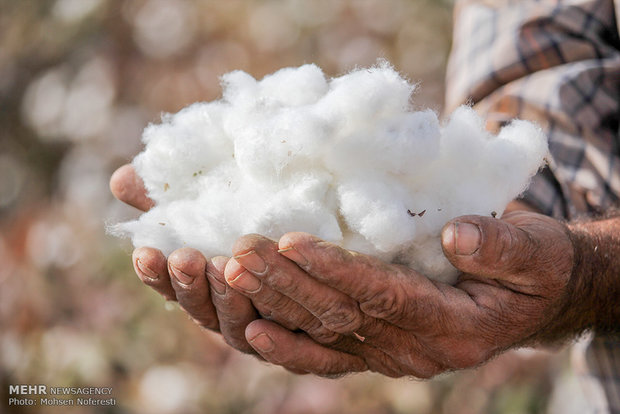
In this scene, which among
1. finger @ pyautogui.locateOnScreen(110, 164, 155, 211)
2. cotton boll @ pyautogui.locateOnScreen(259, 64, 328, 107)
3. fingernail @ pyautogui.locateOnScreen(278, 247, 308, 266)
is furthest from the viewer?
finger @ pyautogui.locateOnScreen(110, 164, 155, 211)

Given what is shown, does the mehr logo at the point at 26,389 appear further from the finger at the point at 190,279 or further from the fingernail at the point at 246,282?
the fingernail at the point at 246,282

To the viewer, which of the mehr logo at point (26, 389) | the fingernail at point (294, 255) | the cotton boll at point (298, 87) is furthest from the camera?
the mehr logo at point (26, 389)

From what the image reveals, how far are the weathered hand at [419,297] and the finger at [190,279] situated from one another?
0.24ft

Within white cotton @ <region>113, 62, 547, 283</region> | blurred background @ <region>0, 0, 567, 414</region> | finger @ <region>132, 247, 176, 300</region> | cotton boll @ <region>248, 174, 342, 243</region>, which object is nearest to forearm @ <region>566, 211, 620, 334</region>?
white cotton @ <region>113, 62, 547, 283</region>

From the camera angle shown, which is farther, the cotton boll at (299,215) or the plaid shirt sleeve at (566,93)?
the plaid shirt sleeve at (566,93)

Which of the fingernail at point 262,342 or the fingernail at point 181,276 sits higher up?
the fingernail at point 181,276

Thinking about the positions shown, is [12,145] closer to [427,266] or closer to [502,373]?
[502,373]

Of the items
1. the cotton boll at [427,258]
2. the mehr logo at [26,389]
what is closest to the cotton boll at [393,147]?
the cotton boll at [427,258]

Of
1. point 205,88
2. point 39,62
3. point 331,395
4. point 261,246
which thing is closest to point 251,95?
point 261,246

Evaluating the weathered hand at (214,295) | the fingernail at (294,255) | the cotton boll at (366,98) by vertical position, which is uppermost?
the cotton boll at (366,98)

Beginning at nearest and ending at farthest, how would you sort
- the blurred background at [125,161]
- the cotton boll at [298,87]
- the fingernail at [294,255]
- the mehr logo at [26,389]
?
1. the fingernail at [294,255]
2. the cotton boll at [298,87]
3. the blurred background at [125,161]
4. the mehr logo at [26,389]

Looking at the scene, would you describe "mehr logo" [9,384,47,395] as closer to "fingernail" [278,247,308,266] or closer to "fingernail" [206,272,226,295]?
"fingernail" [206,272,226,295]

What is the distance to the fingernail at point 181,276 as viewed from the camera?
915mm

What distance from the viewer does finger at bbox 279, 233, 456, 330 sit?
82cm
